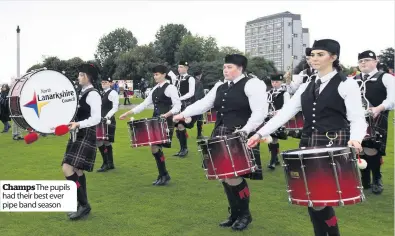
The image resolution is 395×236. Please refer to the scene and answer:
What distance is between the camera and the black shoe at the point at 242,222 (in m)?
5.29

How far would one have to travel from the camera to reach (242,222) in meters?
5.30

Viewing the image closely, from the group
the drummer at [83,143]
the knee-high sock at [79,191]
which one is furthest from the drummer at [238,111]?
the knee-high sock at [79,191]

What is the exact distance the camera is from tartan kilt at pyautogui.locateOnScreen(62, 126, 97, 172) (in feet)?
18.9

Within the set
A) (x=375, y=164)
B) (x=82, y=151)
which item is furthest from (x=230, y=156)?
(x=375, y=164)

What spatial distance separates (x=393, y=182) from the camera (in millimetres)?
7863

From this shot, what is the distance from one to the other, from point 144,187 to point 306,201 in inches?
173

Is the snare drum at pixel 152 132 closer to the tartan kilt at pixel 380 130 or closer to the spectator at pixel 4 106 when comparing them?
the tartan kilt at pixel 380 130

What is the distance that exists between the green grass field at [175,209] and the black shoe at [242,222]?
0.27 feet

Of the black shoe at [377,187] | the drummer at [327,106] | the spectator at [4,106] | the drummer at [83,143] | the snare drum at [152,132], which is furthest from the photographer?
the spectator at [4,106]

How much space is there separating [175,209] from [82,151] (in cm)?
150

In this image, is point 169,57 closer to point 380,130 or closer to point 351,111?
point 380,130

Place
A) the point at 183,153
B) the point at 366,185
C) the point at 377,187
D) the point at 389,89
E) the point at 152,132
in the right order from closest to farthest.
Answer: the point at 389,89, the point at 377,187, the point at 366,185, the point at 152,132, the point at 183,153

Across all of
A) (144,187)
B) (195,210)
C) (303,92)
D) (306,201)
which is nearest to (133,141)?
(144,187)

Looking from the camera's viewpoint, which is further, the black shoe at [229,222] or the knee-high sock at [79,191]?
the knee-high sock at [79,191]
